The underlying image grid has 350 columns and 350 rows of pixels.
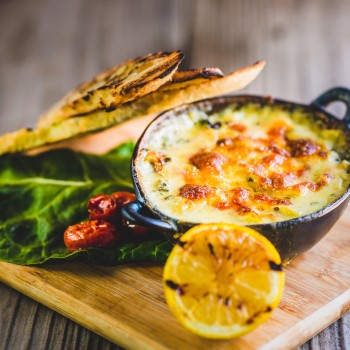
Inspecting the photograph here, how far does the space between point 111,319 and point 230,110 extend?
1202 mm

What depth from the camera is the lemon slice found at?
1.91m

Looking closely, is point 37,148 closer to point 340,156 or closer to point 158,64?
point 158,64

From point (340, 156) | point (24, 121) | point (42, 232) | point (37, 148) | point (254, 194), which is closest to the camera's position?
point (254, 194)

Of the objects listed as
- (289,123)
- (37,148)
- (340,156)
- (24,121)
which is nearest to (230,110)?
(289,123)

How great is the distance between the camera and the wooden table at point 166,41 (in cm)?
444

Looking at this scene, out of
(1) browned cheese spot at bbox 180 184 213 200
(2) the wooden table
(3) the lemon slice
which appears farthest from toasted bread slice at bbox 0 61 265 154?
(2) the wooden table

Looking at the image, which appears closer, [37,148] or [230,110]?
[230,110]

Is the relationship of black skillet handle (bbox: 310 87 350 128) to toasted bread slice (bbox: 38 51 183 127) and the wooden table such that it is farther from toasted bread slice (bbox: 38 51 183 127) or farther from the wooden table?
the wooden table

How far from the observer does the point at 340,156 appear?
8.42ft

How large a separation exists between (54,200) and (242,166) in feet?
3.24

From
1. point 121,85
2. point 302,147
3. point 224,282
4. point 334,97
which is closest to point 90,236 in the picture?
point 121,85

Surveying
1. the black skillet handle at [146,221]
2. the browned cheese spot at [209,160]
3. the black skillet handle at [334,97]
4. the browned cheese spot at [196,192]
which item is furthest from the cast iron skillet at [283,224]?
the black skillet handle at [334,97]

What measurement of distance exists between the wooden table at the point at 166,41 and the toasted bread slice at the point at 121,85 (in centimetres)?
114

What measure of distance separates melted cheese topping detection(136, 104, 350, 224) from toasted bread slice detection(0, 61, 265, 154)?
11 cm
